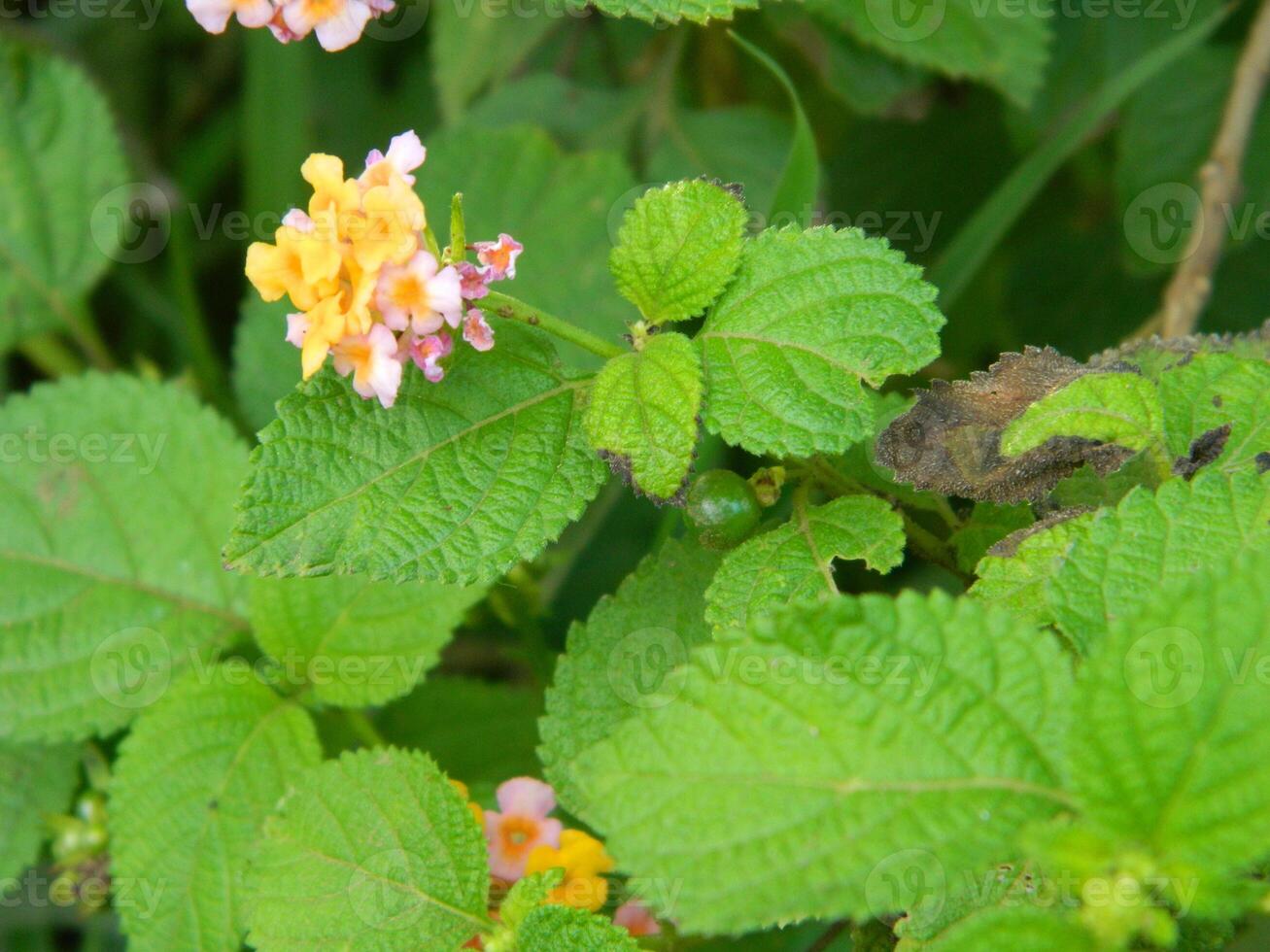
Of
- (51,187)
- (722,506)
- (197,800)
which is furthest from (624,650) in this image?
(51,187)

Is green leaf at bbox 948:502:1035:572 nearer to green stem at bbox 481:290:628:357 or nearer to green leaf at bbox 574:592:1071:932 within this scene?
green leaf at bbox 574:592:1071:932

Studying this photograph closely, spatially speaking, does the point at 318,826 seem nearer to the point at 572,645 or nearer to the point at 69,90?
the point at 572,645

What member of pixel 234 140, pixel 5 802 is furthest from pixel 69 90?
pixel 5 802

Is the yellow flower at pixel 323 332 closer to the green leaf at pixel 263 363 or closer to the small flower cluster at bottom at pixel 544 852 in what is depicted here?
the small flower cluster at bottom at pixel 544 852

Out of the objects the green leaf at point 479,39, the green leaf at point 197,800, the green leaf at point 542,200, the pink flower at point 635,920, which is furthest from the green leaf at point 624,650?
the green leaf at point 479,39

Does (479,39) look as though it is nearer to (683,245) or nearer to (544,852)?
(683,245)
